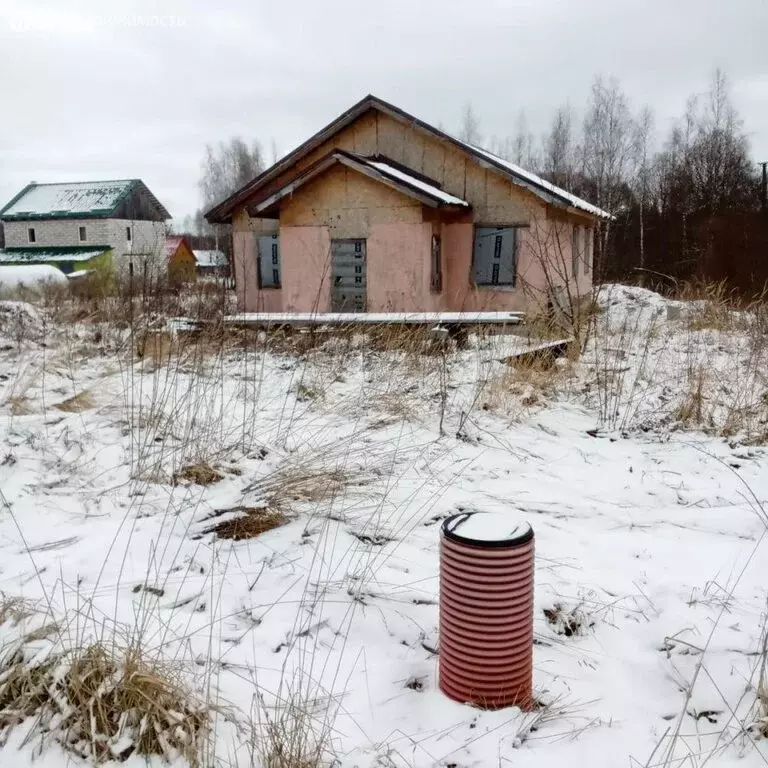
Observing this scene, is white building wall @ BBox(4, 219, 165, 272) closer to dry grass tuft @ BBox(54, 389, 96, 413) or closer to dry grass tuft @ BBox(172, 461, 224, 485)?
dry grass tuft @ BBox(54, 389, 96, 413)

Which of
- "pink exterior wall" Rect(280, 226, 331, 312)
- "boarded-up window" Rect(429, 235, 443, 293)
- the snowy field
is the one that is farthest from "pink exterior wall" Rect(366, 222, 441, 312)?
the snowy field

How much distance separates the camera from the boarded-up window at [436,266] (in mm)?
12797

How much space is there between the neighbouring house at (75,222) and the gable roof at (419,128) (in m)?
22.3

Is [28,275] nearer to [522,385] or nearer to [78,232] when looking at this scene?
[78,232]

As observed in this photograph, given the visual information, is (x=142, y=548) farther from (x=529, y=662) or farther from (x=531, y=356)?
(x=531, y=356)

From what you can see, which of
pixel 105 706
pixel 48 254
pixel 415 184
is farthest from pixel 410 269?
pixel 48 254

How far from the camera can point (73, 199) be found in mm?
36312

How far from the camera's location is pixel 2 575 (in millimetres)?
2621

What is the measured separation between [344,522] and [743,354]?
6376mm

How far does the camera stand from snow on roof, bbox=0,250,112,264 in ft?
113

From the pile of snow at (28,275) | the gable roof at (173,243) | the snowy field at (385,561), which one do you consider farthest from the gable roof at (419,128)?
the gable roof at (173,243)

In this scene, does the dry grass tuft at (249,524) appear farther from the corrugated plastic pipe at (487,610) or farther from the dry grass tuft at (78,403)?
the dry grass tuft at (78,403)

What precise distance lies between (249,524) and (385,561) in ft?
2.41

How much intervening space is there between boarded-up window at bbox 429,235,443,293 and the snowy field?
7355 mm
